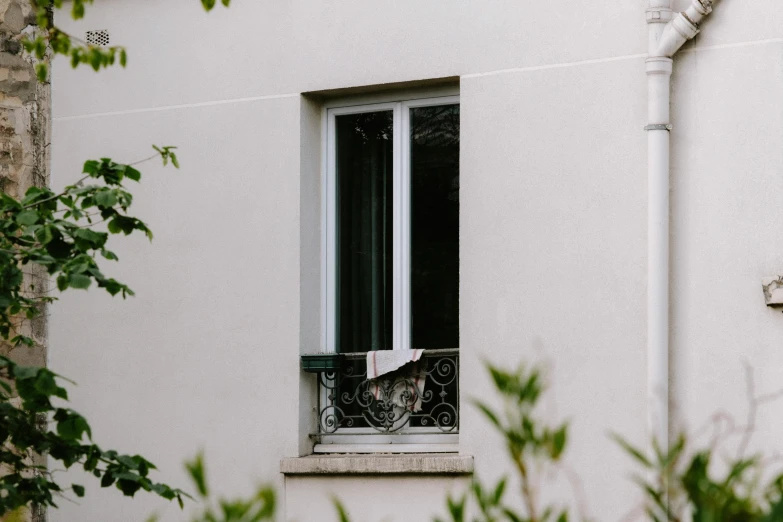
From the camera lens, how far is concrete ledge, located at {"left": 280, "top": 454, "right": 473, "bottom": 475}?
7.03 meters

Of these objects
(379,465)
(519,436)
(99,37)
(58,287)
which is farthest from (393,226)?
(519,436)

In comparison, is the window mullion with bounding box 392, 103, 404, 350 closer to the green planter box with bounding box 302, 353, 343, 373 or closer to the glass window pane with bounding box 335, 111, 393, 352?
the glass window pane with bounding box 335, 111, 393, 352

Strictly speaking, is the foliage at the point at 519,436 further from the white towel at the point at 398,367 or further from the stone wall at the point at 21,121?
the stone wall at the point at 21,121

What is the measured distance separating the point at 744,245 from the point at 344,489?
2.76 metres

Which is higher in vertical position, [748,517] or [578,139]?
[578,139]

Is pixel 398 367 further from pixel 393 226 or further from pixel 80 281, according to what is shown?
pixel 80 281

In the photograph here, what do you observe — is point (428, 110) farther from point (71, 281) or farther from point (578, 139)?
point (71, 281)

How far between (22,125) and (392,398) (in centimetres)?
319

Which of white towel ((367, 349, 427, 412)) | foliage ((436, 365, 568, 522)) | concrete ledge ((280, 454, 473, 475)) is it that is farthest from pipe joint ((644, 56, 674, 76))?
foliage ((436, 365, 568, 522))

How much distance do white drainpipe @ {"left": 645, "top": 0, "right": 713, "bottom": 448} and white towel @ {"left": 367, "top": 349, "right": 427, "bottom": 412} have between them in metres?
1.51

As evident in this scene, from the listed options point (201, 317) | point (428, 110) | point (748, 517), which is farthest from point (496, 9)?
point (748, 517)

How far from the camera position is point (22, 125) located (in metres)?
8.33

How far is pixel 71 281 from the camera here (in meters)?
4.33

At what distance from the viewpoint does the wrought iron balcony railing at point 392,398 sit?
7.43 m
